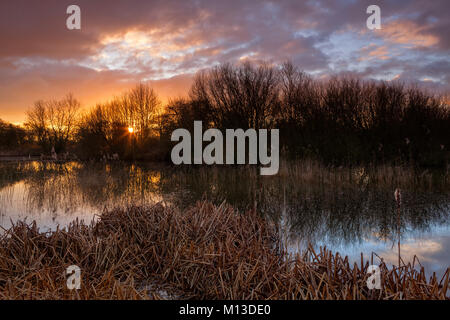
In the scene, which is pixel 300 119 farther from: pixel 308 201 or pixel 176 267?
pixel 176 267

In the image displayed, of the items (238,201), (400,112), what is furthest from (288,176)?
(400,112)

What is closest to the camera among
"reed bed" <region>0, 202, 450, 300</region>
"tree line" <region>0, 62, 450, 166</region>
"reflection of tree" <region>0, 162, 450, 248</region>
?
"reed bed" <region>0, 202, 450, 300</region>

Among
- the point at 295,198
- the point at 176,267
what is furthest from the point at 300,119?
the point at 176,267

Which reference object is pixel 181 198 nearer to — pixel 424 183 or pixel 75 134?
pixel 424 183

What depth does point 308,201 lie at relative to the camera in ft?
25.7

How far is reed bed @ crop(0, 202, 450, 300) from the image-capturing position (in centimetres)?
254

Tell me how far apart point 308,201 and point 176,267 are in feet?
17.3

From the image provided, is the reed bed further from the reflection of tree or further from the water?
the reflection of tree

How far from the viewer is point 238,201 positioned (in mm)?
7871

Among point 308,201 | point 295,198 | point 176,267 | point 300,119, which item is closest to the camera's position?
point 176,267

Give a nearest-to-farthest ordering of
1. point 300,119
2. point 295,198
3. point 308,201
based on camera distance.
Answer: point 308,201 < point 295,198 < point 300,119

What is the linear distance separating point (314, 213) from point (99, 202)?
5650mm

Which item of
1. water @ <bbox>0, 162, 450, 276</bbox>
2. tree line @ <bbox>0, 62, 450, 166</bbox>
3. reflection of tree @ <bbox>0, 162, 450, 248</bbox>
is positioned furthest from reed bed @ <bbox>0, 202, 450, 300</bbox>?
tree line @ <bbox>0, 62, 450, 166</bbox>

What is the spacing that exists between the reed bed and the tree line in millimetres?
10394
